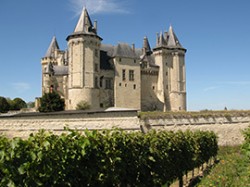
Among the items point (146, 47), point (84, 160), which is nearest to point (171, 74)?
point (146, 47)

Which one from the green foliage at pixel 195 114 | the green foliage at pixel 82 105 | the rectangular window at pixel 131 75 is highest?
the rectangular window at pixel 131 75

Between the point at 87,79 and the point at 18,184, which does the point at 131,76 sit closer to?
the point at 87,79

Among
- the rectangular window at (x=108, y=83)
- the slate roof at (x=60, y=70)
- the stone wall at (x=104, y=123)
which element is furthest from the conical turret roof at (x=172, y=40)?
the stone wall at (x=104, y=123)

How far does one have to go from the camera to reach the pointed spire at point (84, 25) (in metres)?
31.7

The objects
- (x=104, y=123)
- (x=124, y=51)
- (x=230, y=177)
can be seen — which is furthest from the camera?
(x=124, y=51)

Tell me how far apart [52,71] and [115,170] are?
2866 centimetres

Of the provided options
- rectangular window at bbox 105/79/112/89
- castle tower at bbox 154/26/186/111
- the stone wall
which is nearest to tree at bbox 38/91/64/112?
the stone wall

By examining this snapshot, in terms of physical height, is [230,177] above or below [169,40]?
below

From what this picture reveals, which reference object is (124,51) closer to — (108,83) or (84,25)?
(108,83)

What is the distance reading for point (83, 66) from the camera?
31.0m

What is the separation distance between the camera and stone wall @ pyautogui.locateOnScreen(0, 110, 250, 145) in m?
23.2

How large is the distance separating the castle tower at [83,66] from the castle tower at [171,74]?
10.3 meters

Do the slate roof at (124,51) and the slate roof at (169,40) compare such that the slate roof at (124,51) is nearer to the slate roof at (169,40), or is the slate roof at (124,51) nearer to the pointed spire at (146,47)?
the pointed spire at (146,47)

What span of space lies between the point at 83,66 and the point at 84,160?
25594 mm
